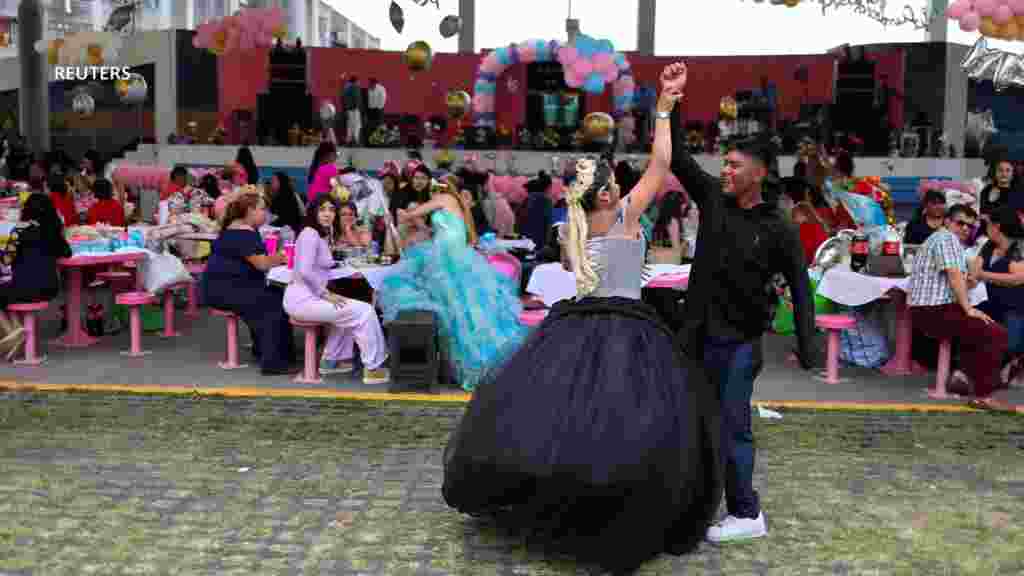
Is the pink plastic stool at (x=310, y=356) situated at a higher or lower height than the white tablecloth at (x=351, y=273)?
lower

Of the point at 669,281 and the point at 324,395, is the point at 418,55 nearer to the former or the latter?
the point at 669,281

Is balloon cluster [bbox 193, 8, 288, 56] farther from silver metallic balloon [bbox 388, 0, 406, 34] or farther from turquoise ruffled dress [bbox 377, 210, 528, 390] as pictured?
turquoise ruffled dress [bbox 377, 210, 528, 390]

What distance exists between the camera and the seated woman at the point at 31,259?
848 cm

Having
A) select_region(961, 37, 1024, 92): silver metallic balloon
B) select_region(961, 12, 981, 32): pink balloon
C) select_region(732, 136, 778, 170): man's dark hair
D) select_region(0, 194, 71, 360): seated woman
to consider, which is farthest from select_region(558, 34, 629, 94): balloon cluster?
select_region(732, 136, 778, 170): man's dark hair

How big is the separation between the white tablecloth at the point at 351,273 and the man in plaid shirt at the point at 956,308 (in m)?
3.36

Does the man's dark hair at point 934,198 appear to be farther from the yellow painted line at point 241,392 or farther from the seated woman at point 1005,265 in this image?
the yellow painted line at point 241,392

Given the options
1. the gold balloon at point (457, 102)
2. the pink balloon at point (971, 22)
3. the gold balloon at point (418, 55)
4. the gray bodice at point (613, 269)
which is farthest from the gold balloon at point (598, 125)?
the gray bodice at point (613, 269)

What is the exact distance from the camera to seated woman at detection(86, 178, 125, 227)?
37.9ft

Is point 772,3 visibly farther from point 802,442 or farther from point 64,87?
point 64,87

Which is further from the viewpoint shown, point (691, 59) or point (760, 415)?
point (691, 59)

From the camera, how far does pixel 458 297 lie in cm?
788

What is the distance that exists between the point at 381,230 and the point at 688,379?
484 centimetres

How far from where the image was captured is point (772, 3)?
13945 mm

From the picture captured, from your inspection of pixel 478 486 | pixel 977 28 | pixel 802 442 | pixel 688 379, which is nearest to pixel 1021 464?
pixel 802 442
